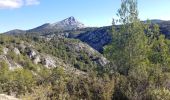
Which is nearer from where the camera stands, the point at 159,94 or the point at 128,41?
the point at 159,94

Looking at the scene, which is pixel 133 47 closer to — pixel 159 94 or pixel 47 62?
pixel 159 94

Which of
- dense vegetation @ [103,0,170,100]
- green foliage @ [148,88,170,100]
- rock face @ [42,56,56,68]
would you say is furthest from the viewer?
rock face @ [42,56,56,68]

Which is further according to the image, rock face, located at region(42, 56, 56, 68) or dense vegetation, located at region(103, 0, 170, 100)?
rock face, located at region(42, 56, 56, 68)

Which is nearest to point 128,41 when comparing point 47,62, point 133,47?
point 133,47

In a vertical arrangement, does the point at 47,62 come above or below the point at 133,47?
below

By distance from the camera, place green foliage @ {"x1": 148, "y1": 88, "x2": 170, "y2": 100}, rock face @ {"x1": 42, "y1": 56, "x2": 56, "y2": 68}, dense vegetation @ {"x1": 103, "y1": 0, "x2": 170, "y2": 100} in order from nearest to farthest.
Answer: green foliage @ {"x1": 148, "y1": 88, "x2": 170, "y2": 100} < dense vegetation @ {"x1": 103, "y1": 0, "x2": 170, "y2": 100} < rock face @ {"x1": 42, "y1": 56, "x2": 56, "y2": 68}

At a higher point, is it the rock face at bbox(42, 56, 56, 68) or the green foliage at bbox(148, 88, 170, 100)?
the green foliage at bbox(148, 88, 170, 100)

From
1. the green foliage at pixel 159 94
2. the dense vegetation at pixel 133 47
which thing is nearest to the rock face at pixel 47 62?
the dense vegetation at pixel 133 47

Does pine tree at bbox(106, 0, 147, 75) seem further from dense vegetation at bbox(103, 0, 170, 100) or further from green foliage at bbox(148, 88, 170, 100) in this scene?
green foliage at bbox(148, 88, 170, 100)

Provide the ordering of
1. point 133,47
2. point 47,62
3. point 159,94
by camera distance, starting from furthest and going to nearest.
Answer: point 47,62 < point 133,47 < point 159,94

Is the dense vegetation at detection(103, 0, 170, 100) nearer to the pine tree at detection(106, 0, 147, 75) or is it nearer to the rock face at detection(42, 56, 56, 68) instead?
the pine tree at detection(106, 0, 147, 75)

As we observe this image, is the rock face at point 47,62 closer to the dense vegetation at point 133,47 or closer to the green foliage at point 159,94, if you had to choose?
the dense vegetation at point 133,47

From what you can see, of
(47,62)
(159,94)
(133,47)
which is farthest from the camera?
(47,62)

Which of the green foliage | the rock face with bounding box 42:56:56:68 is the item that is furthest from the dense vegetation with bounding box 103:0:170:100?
the rock face with bounding box 42:56:56:68
